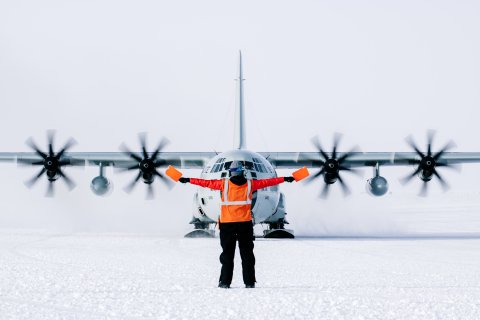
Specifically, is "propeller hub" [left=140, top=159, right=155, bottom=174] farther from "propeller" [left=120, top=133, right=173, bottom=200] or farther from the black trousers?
the black trousers

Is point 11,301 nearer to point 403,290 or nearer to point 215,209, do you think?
point 403,290

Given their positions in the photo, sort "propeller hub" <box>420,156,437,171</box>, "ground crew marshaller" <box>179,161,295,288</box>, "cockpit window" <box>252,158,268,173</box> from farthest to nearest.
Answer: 1. "propeller hub" <box>420,156,437,171</box>
2. "cockpit window" <box>252,158,268,173</box>
3. "ground crew marshaller" <box>179,161,295,288</box>

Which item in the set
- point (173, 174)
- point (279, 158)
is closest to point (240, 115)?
point (279, 158)

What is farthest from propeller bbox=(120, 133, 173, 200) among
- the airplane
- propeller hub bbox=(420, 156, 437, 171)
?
propeller hub bbox=(420, 156, 437, 171)

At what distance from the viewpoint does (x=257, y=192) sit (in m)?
24.1

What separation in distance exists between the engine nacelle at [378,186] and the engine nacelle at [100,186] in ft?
41.0

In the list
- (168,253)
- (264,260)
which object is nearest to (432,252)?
(264,260)

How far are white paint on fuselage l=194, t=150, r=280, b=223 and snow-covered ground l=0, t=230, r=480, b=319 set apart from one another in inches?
263

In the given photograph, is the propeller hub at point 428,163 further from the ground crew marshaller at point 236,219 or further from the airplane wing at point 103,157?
the ground crew marshaller at point 236,219

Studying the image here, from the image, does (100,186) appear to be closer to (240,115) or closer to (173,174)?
(240,115)

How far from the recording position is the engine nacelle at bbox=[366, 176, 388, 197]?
106 ft

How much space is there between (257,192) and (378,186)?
33.5ft

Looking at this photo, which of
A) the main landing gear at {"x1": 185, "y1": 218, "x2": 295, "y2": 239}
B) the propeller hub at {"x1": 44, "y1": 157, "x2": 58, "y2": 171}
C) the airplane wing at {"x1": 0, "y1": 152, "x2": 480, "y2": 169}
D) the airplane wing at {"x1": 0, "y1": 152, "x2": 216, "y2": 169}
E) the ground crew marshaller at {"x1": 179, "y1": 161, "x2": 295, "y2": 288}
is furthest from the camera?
the airplane wing at {"x1": 0, "y1": 152, "x2": 216, "y2": 169}

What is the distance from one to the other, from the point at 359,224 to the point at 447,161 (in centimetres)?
1133
